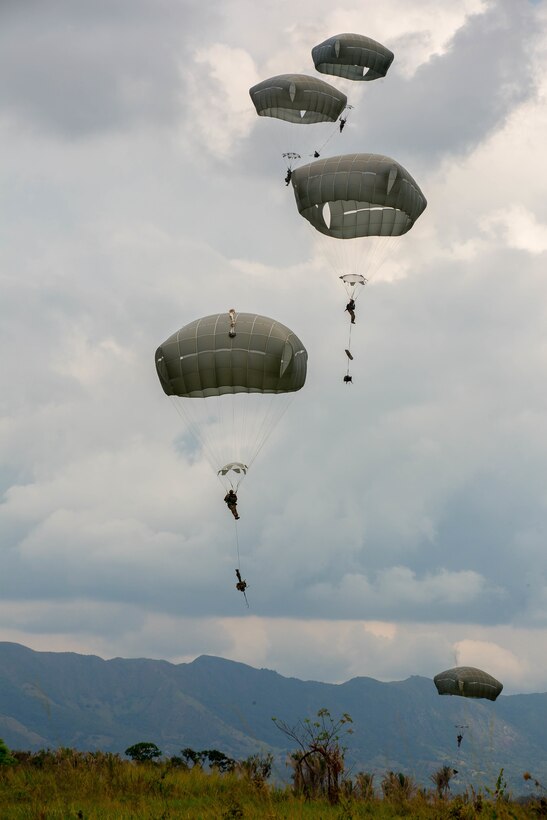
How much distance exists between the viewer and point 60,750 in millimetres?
26516

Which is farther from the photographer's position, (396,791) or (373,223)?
(373,223)

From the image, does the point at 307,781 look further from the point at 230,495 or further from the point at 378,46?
the point at 378,46

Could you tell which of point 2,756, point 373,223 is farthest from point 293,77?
point 2,756

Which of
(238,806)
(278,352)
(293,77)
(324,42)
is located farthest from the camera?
(324,42)

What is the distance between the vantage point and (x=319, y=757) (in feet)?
74.0

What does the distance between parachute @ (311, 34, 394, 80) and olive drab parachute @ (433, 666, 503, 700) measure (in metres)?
37.4

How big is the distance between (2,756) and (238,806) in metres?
19.2

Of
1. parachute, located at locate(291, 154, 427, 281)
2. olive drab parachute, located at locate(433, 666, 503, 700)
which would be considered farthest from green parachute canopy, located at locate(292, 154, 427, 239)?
olive drab parachute, located at locate(433, 666, 503, 700)

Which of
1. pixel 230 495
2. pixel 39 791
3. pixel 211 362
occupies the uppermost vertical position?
pixel 211 362

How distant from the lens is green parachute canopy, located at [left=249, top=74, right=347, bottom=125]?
168 ft

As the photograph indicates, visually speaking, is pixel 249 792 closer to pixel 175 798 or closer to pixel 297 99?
pixel 175 798

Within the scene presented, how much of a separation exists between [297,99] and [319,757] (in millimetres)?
38204

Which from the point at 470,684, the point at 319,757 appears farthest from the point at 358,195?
the point at 470,684

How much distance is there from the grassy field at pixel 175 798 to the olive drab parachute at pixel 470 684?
3598 centimetres
